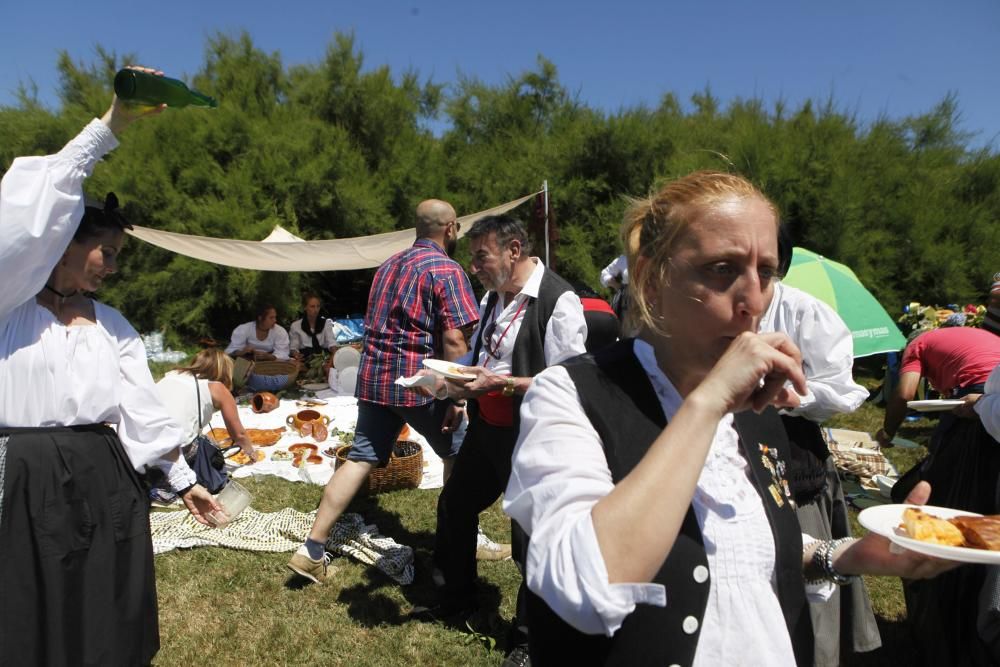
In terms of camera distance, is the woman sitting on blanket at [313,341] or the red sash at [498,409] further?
the woman sitting on blanket at [313,341]

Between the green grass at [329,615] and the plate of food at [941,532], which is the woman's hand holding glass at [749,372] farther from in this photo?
the green grass at [329,615]

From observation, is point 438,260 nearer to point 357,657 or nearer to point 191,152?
point 357,657

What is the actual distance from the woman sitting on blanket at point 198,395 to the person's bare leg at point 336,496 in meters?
1.16

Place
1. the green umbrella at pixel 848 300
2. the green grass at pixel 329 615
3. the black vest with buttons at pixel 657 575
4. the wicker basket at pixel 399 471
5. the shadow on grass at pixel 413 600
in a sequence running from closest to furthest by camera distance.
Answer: the black vest with buttons at pixel 657 575 < the green grass at pixel 329 615 < the shadow on grass at pixel 413 600 < the wicker basket at pixel 399 471 < the green umbrella at pixel 848 300

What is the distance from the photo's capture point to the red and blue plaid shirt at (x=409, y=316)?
332 cm

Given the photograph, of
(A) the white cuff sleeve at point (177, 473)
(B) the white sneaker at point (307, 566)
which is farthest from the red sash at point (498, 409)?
(B) the white sneaker at point (307, 566)

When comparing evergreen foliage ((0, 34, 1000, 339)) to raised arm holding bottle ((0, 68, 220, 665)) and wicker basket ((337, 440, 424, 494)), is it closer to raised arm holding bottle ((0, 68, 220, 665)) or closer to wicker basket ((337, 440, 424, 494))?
wicker basket ((337, 440, 424, 494))

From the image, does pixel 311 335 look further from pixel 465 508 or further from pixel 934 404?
pixel 934 404

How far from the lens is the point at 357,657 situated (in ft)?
9.13

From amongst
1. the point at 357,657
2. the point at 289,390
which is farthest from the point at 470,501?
the point at 289,390

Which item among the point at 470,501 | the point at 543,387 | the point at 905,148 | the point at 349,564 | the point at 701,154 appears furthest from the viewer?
the point at 905,148

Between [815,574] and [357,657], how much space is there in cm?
219

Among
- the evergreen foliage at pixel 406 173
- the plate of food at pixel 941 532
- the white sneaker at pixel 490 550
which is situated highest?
the evergreen foliage at pixel 406 173

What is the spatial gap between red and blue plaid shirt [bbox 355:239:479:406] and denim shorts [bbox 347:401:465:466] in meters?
0.07
